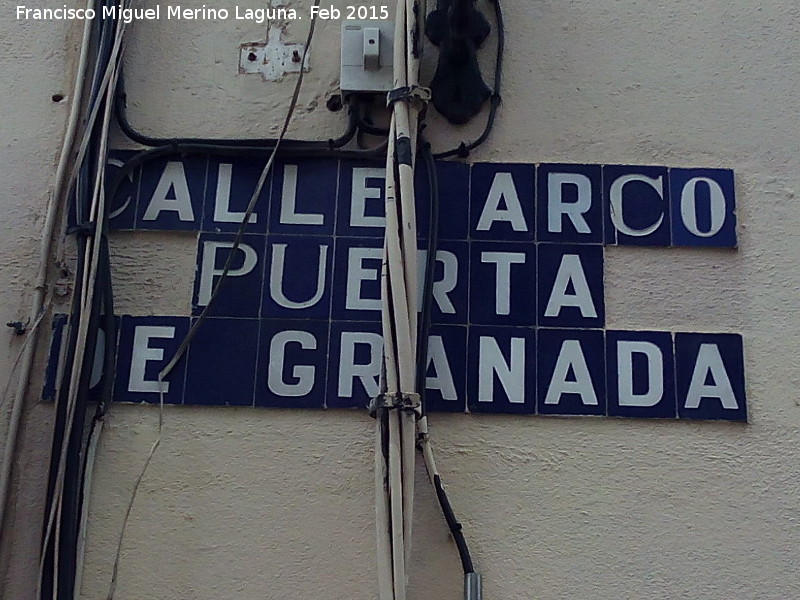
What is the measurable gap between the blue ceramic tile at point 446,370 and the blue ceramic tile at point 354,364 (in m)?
0.12

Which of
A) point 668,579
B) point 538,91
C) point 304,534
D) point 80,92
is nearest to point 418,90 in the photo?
point 538,91

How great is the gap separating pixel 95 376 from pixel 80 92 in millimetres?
766

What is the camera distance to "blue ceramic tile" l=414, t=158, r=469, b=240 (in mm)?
2734

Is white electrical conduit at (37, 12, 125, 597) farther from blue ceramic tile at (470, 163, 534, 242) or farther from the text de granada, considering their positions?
blue ceramic tile at (470, 163, 534, 242)

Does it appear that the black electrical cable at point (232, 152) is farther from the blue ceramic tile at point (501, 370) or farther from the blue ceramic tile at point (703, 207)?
the blue ceramic tile at point (703, 207)

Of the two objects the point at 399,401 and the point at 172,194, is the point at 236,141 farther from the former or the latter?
the point at 399,401

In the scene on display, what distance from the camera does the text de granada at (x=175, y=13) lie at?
2.99m

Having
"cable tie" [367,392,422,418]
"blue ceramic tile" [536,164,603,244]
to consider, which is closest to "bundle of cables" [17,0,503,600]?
"cable tie" [367,392,422,418]

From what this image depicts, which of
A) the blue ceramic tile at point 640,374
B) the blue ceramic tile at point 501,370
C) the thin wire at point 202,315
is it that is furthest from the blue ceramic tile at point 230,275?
the blue ceramic tile at point 640,374

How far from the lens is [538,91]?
9.46ft

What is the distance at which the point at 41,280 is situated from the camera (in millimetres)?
2662

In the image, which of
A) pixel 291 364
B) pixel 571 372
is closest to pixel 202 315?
pixel 291 364

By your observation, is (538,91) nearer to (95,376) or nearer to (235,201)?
(235,201)

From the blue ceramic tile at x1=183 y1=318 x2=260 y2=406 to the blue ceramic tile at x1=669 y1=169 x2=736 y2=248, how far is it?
1.07 m
